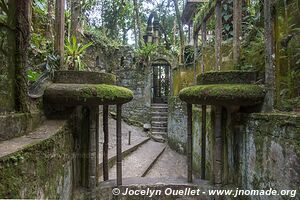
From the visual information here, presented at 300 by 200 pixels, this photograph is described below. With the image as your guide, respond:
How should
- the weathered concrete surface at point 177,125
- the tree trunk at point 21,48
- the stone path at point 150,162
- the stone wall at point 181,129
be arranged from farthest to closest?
the weathered concrete surface at point 177,125 → the stone wall at point 181,129 → the stone path at point 150,162 → the tree trunk at point 21,48

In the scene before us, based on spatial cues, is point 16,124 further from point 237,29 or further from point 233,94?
point 237,29

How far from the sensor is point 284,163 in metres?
2.72

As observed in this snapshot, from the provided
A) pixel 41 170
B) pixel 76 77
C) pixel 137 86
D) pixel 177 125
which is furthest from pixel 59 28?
pixel 137 86

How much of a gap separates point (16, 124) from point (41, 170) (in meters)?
0.63

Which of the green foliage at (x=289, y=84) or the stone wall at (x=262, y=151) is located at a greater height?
the green foliage at (x=289, y=84)

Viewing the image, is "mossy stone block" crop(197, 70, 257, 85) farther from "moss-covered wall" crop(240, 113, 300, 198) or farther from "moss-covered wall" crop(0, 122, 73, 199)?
"moss-covered wall" crop(0, 122, 73, 199)

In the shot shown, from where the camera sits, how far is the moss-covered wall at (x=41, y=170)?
78.2 inches

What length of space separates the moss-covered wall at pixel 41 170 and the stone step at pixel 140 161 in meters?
2.20

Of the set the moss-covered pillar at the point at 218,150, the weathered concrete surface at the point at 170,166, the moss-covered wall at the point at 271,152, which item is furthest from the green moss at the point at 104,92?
the weathered concrete surface at the point at 170,166

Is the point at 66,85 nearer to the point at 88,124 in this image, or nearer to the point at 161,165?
the point at 88,124

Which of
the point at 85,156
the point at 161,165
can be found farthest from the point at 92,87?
the point at 161,165

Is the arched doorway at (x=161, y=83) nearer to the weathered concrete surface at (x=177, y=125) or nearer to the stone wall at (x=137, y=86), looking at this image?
the stone wall at (x=137, y=86)

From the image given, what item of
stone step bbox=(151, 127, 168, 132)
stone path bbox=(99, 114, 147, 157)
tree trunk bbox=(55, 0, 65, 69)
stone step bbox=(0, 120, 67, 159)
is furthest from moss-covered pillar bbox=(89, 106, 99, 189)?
stone step bbox=(151, 127, 168, 132)

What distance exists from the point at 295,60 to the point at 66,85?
320cm
